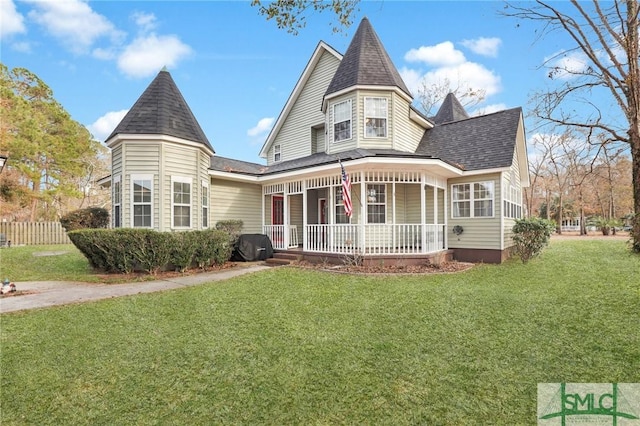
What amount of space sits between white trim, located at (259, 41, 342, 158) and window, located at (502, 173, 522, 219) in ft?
29.7

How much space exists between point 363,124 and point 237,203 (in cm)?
603

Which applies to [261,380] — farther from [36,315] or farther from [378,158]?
[378,158]

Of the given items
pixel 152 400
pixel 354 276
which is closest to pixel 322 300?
pixel 354 276

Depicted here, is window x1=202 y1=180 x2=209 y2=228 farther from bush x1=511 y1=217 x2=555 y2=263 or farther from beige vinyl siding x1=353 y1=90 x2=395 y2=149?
bush x1=511 y1=217 x2=555 y2=263

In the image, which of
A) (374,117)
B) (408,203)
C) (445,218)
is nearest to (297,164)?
(374,117)

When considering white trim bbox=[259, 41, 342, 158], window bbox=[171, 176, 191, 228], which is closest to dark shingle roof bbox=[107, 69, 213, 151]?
window bbox=[171, 176, 191, 228]

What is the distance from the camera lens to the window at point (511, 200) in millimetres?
12148

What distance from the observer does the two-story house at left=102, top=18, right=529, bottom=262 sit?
1012 centimetres

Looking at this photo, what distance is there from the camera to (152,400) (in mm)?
3209

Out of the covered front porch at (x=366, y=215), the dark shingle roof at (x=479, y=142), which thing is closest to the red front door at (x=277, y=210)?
the covered front porch at (x=366, y=215)

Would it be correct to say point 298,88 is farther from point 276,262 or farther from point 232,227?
point 276,262

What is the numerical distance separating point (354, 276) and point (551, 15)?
12.5m

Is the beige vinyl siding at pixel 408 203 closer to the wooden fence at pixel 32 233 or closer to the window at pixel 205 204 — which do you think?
the window at pixel 205 204

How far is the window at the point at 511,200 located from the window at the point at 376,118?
5.09m
